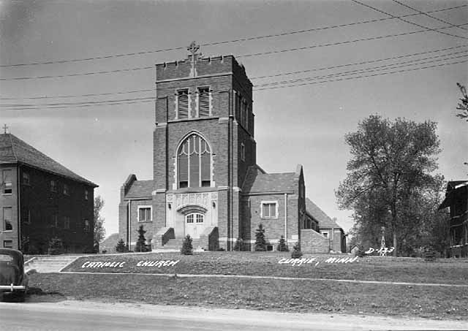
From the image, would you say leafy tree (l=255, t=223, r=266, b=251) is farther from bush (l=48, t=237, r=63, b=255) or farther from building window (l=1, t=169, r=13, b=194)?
building window (l=1, t=169, r=13, b=194)

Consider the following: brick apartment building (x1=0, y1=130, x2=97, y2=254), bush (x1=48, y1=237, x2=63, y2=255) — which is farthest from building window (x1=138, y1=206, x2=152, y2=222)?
bush (x1=48, y1=237, x2=63, y2=255)

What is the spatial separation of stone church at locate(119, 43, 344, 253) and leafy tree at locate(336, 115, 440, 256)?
Answer: 205 inches

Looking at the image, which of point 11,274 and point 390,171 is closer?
point 11,274

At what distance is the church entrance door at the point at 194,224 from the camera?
143ft

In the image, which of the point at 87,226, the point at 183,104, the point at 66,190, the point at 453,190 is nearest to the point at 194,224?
the point at 183,104

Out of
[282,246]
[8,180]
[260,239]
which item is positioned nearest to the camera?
[282,246]

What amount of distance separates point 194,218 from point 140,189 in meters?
7.39

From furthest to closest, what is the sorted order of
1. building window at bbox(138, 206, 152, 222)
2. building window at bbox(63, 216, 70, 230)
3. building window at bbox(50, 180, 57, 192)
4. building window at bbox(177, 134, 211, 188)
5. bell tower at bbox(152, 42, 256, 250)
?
1. building window at bbox(63, 216, 70, 230)
2. building window at bbox(50, 180, 57, 192)
3. building window at bbox(138, 206, 152, 222)
4. building window at bbox(177, 134, 211, 188)
5. bell tower at bbox(152, 42, 256, 250)

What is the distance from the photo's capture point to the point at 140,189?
159 feet

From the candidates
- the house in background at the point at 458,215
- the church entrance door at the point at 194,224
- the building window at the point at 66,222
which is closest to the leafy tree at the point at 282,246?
the church entrance door at the point at 194,224

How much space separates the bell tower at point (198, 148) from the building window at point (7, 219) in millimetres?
12223

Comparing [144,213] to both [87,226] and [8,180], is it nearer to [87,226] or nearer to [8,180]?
[8,180]

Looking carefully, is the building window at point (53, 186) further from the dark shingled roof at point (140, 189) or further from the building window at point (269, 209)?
the building window at point (269, 209)

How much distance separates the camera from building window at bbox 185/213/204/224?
144ft
